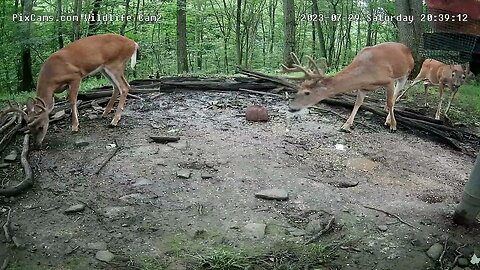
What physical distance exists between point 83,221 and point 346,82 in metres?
3.92

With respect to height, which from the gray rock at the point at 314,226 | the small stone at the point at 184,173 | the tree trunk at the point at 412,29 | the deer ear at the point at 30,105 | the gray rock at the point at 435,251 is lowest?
the gray rock at the point at 435,251

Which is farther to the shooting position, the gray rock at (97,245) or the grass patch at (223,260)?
the gray rock at (97,245)

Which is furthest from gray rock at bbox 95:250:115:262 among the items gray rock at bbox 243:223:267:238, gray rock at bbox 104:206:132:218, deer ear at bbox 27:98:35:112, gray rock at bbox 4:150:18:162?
deer ear at bbox 27:98:35:112

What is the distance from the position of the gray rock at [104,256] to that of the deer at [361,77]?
338 cm

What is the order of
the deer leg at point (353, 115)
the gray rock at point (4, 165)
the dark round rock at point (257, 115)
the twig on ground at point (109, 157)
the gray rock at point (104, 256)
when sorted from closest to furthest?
the gray rock at point (104, 256) < the twig on ground at point (109, 157) < the gray rock at point (4, 165) < the deer leg at point (353, 115) < the dark round rock at point (257, 115)

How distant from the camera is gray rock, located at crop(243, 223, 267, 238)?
4344 millimetres

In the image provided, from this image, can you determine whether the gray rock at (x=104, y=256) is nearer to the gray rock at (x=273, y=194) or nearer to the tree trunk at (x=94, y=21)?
the gray rock at (x=273, y=194)

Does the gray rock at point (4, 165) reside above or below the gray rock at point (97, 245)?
above

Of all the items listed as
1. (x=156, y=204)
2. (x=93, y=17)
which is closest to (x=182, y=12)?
(x=93, y=17)

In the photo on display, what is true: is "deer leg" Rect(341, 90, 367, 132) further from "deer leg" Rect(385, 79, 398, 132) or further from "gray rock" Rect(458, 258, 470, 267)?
"gray rock" Rect(458, 258, 470, 267)

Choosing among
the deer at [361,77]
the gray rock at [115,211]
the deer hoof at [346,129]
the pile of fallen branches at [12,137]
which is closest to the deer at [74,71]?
the pile of fallen branches at [12,137]

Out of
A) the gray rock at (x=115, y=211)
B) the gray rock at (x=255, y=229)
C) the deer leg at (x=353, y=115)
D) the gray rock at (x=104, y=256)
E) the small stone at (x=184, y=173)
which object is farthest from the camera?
the deer leg at (x=353, y=115)

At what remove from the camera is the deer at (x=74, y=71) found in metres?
6.32

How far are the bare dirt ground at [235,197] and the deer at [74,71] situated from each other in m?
0.32
